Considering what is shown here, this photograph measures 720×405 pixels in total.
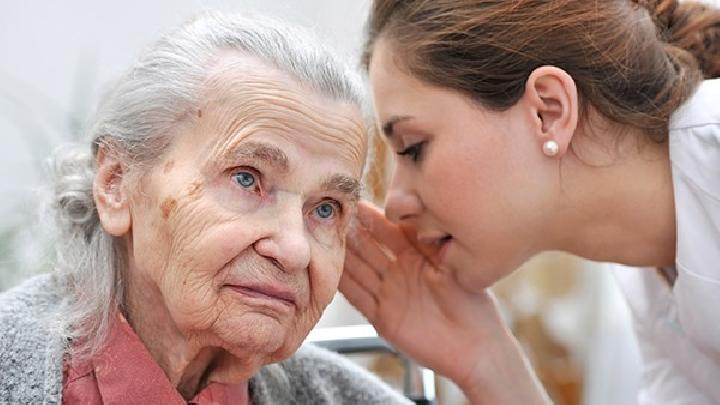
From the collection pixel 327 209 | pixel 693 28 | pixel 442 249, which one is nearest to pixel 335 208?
pixel 327 209

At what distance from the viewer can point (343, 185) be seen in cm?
136

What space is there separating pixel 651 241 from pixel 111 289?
0.89 m

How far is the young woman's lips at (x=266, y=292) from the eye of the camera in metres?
1.27

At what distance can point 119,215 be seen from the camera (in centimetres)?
134

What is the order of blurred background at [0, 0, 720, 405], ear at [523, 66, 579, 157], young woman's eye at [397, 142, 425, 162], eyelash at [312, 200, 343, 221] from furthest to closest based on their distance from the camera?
young woman's eye at [397, 142, 425, 162]
ear at [523, 66, 579, 157]
blurred background at [0, 0, 720, 405]
eyelash at [312, 200, 343, 221]

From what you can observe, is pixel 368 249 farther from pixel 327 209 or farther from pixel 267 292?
pixel 267 292

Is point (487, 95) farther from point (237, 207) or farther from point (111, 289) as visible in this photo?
point (111, 289)

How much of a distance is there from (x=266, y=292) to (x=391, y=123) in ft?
1.70

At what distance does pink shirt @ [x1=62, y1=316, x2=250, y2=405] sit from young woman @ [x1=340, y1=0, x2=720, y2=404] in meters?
0.57

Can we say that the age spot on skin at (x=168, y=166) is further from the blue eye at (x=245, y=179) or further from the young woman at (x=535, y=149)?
the young woman at (x=535, y=149)

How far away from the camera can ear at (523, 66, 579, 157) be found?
5.38 ft

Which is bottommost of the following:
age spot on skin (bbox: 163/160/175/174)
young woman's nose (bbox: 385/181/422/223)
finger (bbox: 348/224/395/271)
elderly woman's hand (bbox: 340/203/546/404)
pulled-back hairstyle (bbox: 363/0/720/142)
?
elderly woman's hand (bbox: 340/203/546/404)

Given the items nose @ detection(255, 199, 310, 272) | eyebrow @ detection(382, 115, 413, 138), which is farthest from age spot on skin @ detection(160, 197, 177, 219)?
eyebrow @ detection(382, 115, 413, 138)

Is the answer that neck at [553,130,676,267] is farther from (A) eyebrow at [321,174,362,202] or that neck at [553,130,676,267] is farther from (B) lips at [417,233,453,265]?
(A) eyebrow at [321,174,362,202]
